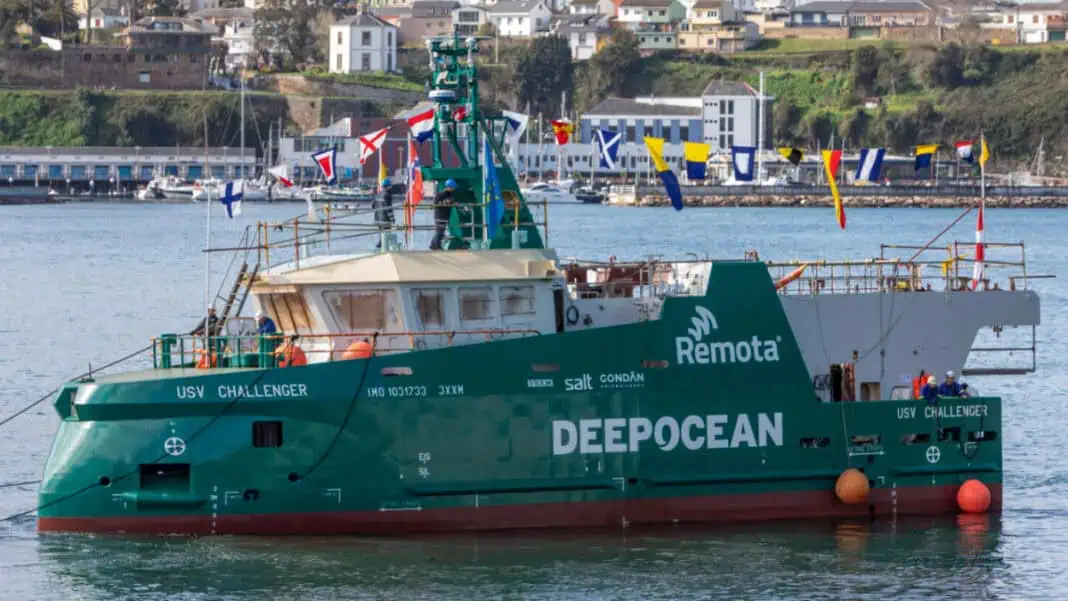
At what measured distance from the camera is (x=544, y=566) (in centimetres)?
2202

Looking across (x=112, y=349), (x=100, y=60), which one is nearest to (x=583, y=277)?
(x=112, y=349)

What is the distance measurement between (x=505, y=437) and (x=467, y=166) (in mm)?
3660

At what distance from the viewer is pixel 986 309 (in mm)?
24672

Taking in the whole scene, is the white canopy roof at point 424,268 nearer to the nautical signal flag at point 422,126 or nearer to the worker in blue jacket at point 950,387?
the nautical signal flag at point 422,126

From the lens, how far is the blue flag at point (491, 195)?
23.3 meters

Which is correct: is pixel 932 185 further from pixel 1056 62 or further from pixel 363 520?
pixel 363 520

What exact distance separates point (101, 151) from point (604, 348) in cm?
12714

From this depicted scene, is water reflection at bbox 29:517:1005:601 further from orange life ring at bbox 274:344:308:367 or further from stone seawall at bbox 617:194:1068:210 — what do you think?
stone seawall at bbox 617:194:1068:210

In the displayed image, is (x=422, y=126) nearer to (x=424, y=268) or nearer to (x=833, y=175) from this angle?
(x=424, y=268)

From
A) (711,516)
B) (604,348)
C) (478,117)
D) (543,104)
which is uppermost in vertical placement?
(543,104)

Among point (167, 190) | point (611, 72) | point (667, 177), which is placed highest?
point (611, 72)

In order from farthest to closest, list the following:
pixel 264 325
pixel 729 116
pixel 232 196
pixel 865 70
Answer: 1. pixel 865 70
2. pixel 729 116
3. pixel 232 196
4. pixel 264 325

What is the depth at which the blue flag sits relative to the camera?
916 inches

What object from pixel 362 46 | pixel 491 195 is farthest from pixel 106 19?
pixel 491 195
